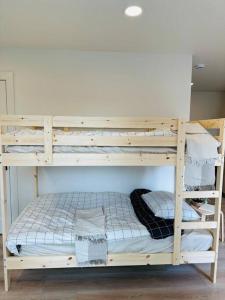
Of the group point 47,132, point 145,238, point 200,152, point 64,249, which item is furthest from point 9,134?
point 200,152

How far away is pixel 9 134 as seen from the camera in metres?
1.86

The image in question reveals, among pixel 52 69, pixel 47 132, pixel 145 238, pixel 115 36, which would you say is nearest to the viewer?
pixel 47 132

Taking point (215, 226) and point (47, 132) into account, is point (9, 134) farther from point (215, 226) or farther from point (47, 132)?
point (215, 226)

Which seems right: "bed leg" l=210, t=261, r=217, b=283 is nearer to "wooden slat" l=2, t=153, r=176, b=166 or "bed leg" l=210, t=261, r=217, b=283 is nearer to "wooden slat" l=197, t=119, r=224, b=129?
"wooden slat" l=2, t=153, r=176, b=166

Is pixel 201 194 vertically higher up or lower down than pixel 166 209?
higher up

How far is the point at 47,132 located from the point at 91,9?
43.9 inches

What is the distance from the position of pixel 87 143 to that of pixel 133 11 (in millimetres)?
1209

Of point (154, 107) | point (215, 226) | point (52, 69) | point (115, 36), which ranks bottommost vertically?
point (215, 226)

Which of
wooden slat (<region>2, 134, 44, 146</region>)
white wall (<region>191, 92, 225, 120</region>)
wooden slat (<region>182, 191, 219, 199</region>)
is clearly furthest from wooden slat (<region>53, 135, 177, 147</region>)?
white wall (<region>191, 92, 225, 120</region>)

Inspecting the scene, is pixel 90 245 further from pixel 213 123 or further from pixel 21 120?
pixel 213 123

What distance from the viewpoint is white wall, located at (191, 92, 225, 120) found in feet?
16.8

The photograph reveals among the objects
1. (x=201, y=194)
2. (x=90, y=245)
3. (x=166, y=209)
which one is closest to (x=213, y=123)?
(x=201, y=194)

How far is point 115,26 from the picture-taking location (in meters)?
2.24

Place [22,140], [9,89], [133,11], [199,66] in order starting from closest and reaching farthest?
[22,140] < [133,11] < [9,89] < [199,66]
